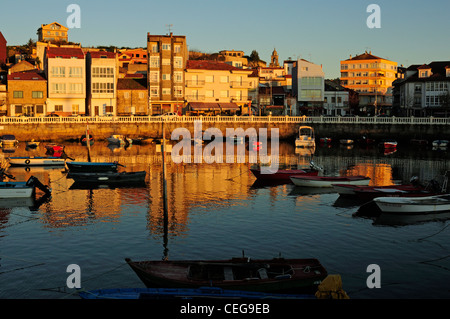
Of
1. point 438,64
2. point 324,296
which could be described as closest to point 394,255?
point 324,296

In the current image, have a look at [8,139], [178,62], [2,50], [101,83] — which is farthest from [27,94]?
[2,50]

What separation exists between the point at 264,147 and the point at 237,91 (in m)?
34.2

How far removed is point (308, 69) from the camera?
12325 centimetres

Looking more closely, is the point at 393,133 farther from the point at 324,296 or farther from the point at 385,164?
the point at 324,296

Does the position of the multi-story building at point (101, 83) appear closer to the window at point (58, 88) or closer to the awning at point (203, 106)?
the window at point (58, 88)

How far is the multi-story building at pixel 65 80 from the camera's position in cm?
10844

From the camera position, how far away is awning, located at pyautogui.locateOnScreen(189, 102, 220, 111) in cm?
11381

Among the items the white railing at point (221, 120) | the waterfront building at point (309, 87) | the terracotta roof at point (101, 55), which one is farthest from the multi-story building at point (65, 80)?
the waterfront building at point (309, 87)

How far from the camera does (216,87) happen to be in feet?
393

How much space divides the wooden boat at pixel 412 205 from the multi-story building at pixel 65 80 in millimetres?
85521

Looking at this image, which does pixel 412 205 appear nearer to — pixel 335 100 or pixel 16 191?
pixel 16 191

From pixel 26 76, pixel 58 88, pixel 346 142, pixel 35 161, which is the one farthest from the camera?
pixel 58 88

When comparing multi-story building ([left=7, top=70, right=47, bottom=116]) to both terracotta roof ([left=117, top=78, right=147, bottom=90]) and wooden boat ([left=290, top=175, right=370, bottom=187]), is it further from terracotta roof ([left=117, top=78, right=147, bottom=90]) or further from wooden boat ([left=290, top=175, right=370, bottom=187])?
wooden boat ([left=290, top=175, right=370, bottom=187])

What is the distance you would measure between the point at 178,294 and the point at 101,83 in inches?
3817
